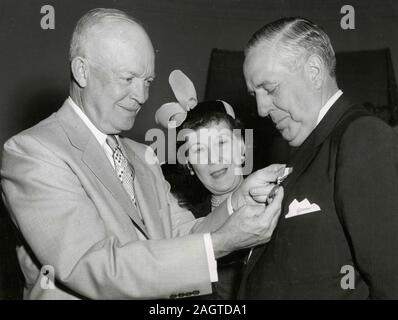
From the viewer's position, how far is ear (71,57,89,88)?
2100mm

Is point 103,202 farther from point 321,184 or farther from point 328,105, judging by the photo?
point 328,105

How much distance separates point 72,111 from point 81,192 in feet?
1.19

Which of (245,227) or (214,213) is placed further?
(214,213)

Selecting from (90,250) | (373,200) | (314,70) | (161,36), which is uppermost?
(161,36)

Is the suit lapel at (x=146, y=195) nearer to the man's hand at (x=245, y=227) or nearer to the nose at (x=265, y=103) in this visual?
the man's hand at (x=245, y=227)

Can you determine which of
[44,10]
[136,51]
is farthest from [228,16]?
[136,51]

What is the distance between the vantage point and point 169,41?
5.20 m

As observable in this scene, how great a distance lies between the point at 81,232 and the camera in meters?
1.80

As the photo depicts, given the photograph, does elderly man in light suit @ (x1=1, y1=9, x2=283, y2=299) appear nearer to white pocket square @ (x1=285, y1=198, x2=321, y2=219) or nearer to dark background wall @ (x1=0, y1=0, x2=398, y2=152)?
white pocket square @ (x1=285, y1=198, x2=321, y2=219)

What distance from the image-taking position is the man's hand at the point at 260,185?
214 centimetres

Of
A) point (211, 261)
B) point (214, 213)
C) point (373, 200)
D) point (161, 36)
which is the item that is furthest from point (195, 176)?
point (161, 36)

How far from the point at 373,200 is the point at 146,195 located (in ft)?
3.18

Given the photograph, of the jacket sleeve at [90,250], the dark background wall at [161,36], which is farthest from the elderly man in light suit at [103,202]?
the dark background wall at [161,36]

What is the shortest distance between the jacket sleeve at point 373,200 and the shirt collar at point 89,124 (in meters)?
0.94
